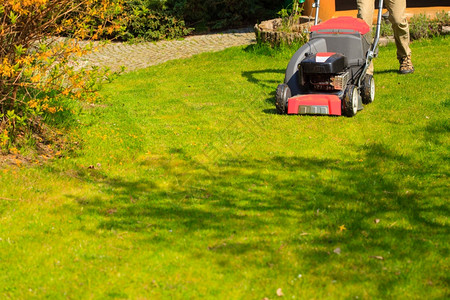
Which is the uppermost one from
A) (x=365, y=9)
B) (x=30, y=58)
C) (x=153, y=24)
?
(x=30, y=58)

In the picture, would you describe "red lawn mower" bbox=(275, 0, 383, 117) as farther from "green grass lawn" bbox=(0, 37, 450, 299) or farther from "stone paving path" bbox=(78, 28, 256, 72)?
"stone paving path" bbox=(78, 28, 256, 72)

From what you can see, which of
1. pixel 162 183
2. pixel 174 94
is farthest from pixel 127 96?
pixel 162 183

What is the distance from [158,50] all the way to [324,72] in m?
7.79

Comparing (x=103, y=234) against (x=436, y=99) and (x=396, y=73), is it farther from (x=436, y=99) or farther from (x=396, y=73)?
(x=396, y=73)

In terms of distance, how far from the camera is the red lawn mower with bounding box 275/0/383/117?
811cm

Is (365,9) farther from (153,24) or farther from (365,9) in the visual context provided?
(153,24)

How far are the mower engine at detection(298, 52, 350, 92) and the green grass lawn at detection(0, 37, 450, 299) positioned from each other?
463 millimetres

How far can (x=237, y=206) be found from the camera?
5734 mm

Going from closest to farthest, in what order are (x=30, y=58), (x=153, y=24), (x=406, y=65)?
(x=30, y=58) < (x=406, y=65) < (x=153, y=24)

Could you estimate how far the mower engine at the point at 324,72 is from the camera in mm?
8016

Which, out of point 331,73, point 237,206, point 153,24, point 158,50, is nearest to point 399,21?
point 331,73

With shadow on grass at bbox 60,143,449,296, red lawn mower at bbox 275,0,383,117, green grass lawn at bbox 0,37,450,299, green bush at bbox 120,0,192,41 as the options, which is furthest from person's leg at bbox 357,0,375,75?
green bush at bbox 120,0,192,41

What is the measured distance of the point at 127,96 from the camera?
33.6 feet

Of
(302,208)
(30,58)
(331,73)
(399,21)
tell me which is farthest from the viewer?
(399,21)
